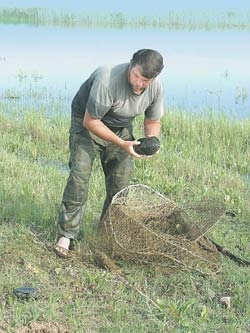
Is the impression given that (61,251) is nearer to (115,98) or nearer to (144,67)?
(115,98)

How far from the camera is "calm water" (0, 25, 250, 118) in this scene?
1377cm

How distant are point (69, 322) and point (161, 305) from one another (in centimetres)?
56

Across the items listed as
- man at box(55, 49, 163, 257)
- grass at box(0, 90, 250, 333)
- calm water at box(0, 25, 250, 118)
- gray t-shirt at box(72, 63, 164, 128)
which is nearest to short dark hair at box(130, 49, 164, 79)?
man at box(55, 49, 163, 257)

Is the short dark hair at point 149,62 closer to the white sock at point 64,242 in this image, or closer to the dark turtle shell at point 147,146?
the dark turtle shell at point 147,146

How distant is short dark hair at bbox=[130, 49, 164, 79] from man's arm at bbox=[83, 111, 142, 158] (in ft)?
1.56

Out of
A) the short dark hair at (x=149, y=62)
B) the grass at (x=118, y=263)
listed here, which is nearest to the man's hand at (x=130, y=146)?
the short dark hair at (x=149, y=62)

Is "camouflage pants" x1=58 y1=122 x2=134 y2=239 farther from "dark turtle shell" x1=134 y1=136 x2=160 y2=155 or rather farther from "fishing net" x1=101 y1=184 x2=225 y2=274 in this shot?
"dark turtle shell" x1=134 y1=136 x2=160 y2=155

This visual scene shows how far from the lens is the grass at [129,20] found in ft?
106

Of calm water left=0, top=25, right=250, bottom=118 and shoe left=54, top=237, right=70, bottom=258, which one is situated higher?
shoe left=54, top=237, right=70, bottom=258

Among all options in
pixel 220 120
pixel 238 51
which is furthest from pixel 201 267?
pixel 238 51

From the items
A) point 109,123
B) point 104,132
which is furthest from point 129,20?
point 104,132

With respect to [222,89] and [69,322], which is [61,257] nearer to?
[69,322]

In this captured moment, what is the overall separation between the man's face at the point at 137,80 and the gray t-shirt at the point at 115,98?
0.33ft

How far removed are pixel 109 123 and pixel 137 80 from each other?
21.1 inches
